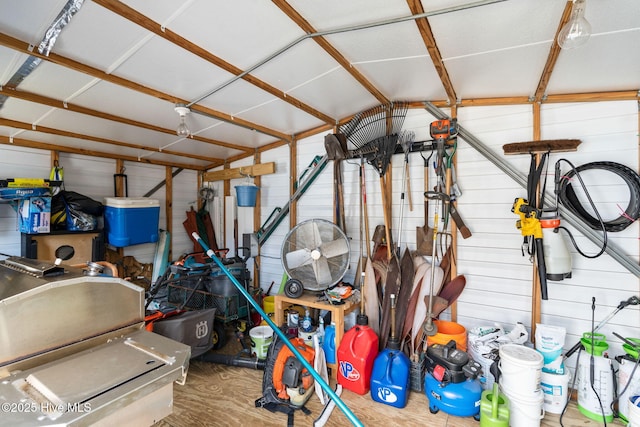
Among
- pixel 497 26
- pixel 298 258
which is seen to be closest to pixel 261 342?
pixel 298 258

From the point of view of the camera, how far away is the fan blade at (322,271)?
277cm

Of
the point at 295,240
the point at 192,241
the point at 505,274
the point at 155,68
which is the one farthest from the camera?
the point at 192,241

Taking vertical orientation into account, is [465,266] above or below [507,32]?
below

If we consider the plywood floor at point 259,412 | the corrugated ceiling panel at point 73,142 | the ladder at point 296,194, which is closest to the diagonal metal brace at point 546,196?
the plywood floor at point 259,412

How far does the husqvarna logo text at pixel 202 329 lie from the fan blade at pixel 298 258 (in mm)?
884

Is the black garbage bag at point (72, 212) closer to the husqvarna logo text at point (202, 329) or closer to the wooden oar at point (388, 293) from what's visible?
the husqvarna logo text at point (202, 329)

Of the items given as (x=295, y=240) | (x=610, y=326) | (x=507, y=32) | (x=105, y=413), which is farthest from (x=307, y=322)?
(x=507, y=32)

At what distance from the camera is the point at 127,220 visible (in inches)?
133

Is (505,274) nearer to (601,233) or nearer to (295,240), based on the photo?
(601,233)

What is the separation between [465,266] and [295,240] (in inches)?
62.7

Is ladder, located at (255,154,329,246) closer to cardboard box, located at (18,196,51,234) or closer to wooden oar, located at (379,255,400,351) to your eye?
wooden oar, located at (379,255,400,351)

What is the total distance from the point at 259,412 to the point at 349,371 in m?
0.73

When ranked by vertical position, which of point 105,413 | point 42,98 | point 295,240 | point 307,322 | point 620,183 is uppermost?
point 42,98

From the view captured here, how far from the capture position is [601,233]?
7.18 ft
